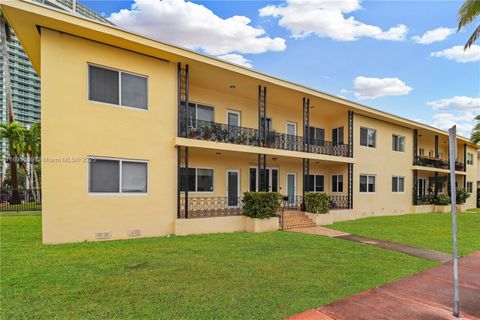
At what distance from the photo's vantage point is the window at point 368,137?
18656 millimetres

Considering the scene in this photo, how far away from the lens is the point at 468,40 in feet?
41.3

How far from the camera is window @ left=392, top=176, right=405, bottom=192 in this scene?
68.1 ft

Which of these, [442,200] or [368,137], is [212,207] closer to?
[368,137]

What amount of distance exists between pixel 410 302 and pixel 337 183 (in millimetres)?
14581

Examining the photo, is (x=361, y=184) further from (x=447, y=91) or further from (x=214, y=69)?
(x=214, y=69)

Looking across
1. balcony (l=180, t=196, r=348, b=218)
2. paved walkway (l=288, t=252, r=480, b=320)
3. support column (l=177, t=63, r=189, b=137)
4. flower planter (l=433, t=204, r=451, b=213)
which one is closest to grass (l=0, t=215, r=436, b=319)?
paved walkway (l=288, t=252, r=480, b=320)

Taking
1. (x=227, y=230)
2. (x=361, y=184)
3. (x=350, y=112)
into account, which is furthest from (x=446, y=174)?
(x=227, y=230)

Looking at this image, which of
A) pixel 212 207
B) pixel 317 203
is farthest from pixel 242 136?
pixel 317 203

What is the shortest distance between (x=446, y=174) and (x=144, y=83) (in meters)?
29.1

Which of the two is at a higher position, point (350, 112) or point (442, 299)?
point (350, 112)

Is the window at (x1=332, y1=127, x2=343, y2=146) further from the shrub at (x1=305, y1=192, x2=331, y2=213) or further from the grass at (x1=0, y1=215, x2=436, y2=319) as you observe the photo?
the grass at (x1=0, y1=215, x2=436, y2=319)

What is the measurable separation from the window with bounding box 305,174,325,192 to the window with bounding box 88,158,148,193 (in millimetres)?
12020

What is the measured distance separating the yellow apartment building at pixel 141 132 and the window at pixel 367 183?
2.68 metres

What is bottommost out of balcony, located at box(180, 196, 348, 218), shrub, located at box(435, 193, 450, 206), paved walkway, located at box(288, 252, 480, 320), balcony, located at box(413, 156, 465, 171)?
shrub, located at box(435, 193, 450, 206)
